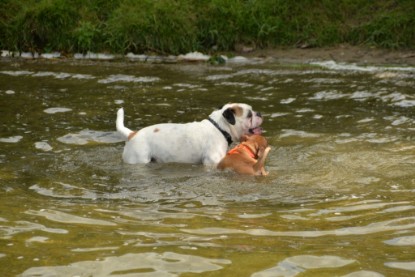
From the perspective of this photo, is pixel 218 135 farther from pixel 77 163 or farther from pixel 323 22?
pixel 323 22

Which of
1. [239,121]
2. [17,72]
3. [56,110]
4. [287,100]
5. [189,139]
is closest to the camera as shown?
[189,139]

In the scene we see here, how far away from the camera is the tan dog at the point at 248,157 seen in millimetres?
7242

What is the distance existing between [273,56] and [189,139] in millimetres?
7134

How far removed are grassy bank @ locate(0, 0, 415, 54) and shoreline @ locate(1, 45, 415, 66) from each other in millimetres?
181

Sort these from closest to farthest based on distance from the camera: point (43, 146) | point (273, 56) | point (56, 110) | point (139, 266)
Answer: point (139, 266) → point (43, 146) → point (56, 110) → point (273, 56)

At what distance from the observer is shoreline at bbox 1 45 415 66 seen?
14.0m

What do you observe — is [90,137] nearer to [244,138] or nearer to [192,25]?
Answer: [244,138]

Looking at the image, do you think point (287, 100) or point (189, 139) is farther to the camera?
point (287, 100)

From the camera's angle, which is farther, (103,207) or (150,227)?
(103,207)

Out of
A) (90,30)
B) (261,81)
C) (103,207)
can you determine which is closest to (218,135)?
(103,207)

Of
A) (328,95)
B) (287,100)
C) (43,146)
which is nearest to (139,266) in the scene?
(43,146)

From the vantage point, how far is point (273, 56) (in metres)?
14.8

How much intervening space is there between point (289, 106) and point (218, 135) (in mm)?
2735

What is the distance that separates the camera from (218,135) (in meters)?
8.22
